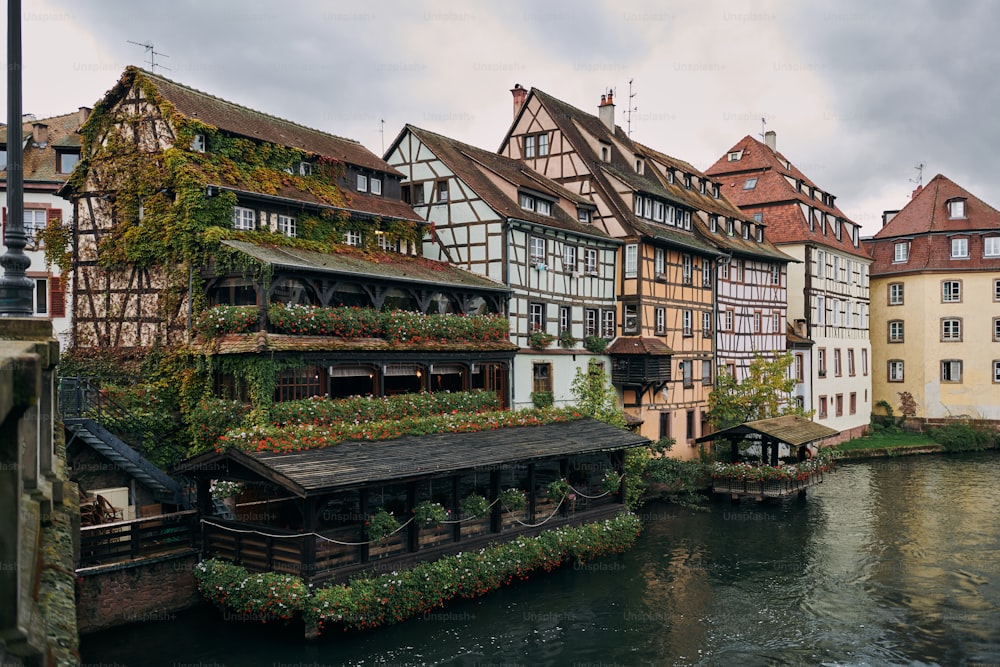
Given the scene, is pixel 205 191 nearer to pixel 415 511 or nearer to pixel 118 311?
pixel 118 311

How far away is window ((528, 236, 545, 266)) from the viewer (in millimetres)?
30016

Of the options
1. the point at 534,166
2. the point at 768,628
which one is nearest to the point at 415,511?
the point at 768,628

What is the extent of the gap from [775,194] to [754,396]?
51.2 feet

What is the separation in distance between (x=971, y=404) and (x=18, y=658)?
54.5 m

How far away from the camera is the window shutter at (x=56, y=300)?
102ft

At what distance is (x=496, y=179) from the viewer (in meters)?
31.2

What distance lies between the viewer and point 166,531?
1844 cm

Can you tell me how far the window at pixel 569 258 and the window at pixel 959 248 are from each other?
3076 centimetres

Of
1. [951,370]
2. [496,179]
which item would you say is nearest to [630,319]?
[496,179]

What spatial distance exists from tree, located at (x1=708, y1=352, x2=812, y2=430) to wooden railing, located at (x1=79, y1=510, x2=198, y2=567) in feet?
81.0

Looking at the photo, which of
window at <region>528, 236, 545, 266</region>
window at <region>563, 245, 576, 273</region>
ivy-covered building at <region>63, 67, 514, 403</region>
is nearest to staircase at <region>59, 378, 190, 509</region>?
ivy-covered building at <region>63, 67, 514, 403</region>

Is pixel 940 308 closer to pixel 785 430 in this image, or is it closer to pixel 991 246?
pixel 991 246

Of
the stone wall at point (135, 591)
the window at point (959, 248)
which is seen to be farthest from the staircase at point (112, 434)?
the window at point (959, 248)

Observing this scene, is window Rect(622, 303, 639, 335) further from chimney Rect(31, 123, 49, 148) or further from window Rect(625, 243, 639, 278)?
chimney Rect(31, 123, 49, 148)
